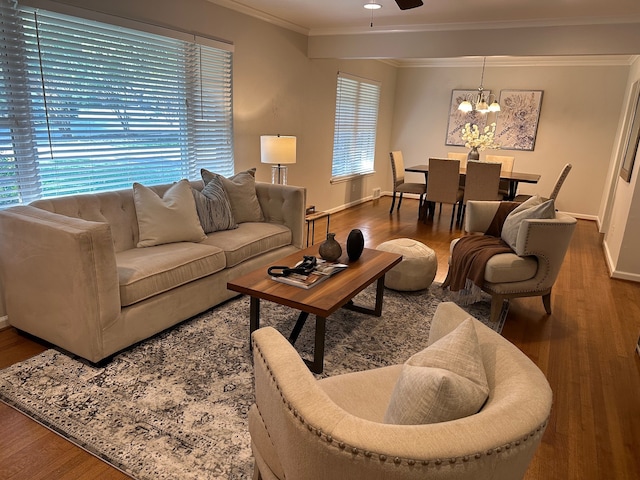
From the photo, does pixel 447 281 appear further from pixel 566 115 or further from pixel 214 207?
pixel 566 115

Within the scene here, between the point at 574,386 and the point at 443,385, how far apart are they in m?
1.96

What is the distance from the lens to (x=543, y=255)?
121 inches

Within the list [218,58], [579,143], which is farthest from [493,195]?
[218,58]

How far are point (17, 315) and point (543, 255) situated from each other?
11.2 ft

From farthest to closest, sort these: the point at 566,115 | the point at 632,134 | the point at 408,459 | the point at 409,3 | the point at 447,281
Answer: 1. the point at 566,115
2. the point at 632,134
3. the point at 447,281
4. the point at 409,3
5. the point at 408,459

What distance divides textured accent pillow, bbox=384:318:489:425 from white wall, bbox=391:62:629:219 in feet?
23.1

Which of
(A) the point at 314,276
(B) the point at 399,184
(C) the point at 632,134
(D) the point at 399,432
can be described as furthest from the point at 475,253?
(B) the point at 399,184

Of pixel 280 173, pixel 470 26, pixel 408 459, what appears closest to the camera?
pixel 408 459

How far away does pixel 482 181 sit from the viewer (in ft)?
18.7

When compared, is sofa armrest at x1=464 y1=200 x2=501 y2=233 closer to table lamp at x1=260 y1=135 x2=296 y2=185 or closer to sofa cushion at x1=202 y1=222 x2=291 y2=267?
sofa cushion at x1=202 y1=222 x2=291 y2=267

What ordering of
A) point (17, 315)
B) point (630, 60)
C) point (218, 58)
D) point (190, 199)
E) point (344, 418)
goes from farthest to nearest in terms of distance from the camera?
1. point (630, 60)
2. point (218, 58)
3. point (190, 199)
4. point (17, 315)
5. point (344, 418)

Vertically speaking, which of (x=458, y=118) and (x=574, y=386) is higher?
(x=458, y=118)

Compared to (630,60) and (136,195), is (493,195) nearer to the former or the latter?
(630,60)

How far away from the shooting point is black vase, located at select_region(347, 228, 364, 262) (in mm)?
2953
